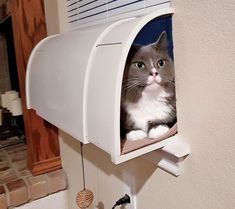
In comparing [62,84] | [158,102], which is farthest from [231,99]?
[62,84]

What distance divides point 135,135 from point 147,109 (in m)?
0.07

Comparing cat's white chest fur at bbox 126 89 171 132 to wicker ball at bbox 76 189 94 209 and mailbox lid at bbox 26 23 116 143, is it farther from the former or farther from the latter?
wicker ball at bbox 76 189 94 209

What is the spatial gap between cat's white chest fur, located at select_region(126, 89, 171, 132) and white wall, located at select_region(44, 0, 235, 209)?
4 cm

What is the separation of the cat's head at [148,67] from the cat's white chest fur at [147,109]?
23 millimetres

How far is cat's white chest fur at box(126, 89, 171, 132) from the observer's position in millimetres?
635

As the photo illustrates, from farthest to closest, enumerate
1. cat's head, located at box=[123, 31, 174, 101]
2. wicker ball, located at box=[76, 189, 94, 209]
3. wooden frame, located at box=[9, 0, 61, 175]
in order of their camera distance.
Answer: wooden frame, located at box=[9, 0, 61, 175] < wicker ball, located at box=[76, 189, 94, 209] < cat's head, located at box=[123, 31, 174, 101]

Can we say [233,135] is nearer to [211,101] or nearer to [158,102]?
[211,101]

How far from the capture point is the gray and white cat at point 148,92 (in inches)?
24.2

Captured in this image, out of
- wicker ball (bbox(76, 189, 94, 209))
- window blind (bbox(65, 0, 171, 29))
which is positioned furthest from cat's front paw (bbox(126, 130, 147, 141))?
wicker ball (bbox(76, 189, 94, 209))

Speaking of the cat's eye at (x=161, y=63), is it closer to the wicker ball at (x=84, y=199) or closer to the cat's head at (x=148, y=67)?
the cat's head at (x=148, y=67)

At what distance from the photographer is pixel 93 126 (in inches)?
24.4

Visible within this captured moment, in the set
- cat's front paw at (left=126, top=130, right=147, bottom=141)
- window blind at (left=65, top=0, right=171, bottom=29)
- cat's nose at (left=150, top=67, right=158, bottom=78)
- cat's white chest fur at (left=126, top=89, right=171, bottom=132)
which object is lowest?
cat's front paw at (left=126, top=130, right=147, bottom=141)

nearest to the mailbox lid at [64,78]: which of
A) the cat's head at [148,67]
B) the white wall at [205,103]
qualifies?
the cat's head at [148,67]

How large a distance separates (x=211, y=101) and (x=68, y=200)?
112 cm
